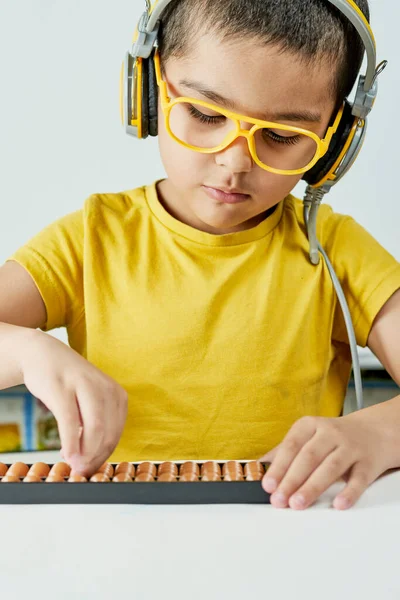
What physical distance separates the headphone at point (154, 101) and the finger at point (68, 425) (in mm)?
401

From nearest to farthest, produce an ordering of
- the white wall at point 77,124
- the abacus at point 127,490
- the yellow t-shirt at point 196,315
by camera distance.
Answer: the abacus at point 127,490, the yellow t-shirt at point 196,315, the white wall at point 77,124

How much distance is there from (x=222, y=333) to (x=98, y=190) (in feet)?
2.29

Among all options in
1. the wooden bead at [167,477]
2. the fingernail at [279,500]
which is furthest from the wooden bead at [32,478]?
the fingernail at [279,500]

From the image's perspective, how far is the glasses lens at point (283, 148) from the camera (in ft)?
2.89

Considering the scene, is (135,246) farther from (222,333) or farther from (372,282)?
(372,282)

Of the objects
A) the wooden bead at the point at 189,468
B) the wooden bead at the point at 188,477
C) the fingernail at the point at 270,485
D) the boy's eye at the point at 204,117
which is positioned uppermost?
the boy's eye at the point at 204,117

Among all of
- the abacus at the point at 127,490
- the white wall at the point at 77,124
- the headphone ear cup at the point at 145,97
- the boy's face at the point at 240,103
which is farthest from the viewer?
the white wall at the point at 77,124

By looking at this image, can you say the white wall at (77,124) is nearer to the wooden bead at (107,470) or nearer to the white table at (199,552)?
the wooden bead at (107,470)

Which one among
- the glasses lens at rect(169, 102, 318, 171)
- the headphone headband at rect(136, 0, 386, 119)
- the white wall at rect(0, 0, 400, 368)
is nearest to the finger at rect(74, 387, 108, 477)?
the glasses lens at rect(169, 102, 318, 171)

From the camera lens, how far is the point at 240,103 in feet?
2.76

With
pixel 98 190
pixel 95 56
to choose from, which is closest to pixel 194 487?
pixel 98 190

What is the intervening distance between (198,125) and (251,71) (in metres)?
0.09

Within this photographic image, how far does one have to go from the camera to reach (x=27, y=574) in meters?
0.57

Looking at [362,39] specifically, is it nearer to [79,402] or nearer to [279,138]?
[279,138]
